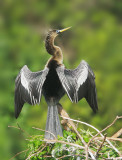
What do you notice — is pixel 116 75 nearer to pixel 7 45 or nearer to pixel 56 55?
pixel 7 45

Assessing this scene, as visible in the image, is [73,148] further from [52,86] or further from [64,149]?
[52,86]

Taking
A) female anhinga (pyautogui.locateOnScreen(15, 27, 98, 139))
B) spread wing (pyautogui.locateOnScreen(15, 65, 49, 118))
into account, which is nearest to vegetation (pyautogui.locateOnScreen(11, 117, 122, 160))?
female anhinga (pyautogui.locateOnScreen(15, 27, 98, 139))

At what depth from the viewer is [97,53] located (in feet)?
34.2

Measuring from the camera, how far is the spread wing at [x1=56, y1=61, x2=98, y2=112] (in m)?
4.32

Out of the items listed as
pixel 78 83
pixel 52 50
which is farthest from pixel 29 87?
pixel 52 50

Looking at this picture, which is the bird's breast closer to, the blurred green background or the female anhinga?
the female anhinga

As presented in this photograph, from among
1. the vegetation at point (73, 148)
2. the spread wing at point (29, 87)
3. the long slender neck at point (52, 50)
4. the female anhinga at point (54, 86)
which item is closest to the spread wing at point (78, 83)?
the female anhinga at point (54, 86)

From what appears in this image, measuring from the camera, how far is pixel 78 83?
4484mm

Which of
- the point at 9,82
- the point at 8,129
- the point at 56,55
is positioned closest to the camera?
the point at 56,55

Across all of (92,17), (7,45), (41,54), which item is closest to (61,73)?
(41,54)

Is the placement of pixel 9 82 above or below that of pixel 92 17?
below

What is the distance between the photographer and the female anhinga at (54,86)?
14.0ft

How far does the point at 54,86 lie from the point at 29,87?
25cm

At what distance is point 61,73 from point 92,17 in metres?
9.12
